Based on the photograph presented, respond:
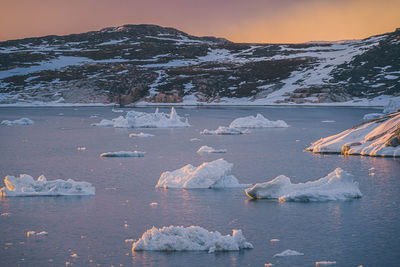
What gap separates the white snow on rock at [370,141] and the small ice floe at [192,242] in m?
14.1

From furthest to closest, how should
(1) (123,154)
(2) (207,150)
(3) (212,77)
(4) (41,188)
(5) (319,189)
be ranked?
(3) (212,77), (2) (207,150), (1) (123,154), (4) (41,188), (5) (319,189)

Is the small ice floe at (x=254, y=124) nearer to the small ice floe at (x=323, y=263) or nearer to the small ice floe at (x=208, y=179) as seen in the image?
the small ice floe at (x=208, y=179)

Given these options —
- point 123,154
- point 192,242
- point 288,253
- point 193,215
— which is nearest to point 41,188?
point 193,215

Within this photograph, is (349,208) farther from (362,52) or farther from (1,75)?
(1,75)

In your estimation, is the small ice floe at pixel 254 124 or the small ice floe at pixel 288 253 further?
the small ice floe at pixel 254 124

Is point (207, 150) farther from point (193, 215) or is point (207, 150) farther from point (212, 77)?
point (212, 77)

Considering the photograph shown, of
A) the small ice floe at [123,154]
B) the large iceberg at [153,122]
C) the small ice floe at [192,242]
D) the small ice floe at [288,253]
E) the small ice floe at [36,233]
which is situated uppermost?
the large iceberg at [153,122]

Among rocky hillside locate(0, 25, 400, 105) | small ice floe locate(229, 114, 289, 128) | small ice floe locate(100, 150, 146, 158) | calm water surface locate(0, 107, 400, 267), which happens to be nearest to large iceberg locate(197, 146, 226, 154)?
calm water surface locate(0, 107, 400, 267)

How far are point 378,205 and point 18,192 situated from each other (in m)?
9.64

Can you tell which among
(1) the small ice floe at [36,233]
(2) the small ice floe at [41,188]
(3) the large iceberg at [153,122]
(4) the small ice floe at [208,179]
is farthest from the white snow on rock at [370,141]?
(3) the large iceberg at [153,122]

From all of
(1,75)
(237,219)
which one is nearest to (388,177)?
(237,219)

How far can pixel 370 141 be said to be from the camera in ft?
79.9

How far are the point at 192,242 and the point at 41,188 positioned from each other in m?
6.88

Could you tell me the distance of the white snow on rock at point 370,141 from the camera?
2319cm
